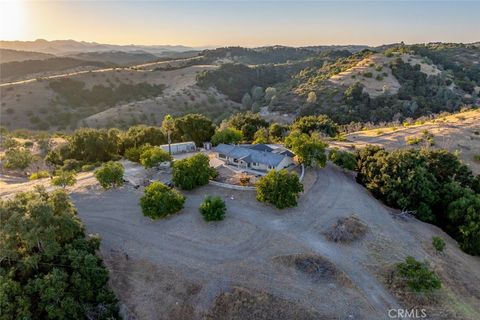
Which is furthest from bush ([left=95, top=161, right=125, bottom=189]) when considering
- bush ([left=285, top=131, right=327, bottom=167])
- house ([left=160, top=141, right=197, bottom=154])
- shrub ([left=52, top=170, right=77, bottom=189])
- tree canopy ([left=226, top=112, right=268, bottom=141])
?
tree canopy ([left=226, top=112, right=268, bottom=141])

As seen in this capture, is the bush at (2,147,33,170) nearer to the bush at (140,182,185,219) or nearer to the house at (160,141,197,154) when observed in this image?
the house at (160,141,197,154)

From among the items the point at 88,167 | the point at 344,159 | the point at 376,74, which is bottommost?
the point at 88,167

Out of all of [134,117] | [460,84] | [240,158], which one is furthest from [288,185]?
[460,84]

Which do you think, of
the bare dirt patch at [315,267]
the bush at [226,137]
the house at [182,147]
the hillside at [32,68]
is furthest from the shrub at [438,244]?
the hillside at [32,68]

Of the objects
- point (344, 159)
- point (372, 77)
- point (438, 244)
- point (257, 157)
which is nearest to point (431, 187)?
point (438, 244)

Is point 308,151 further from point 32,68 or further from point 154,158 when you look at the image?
point 32,68
